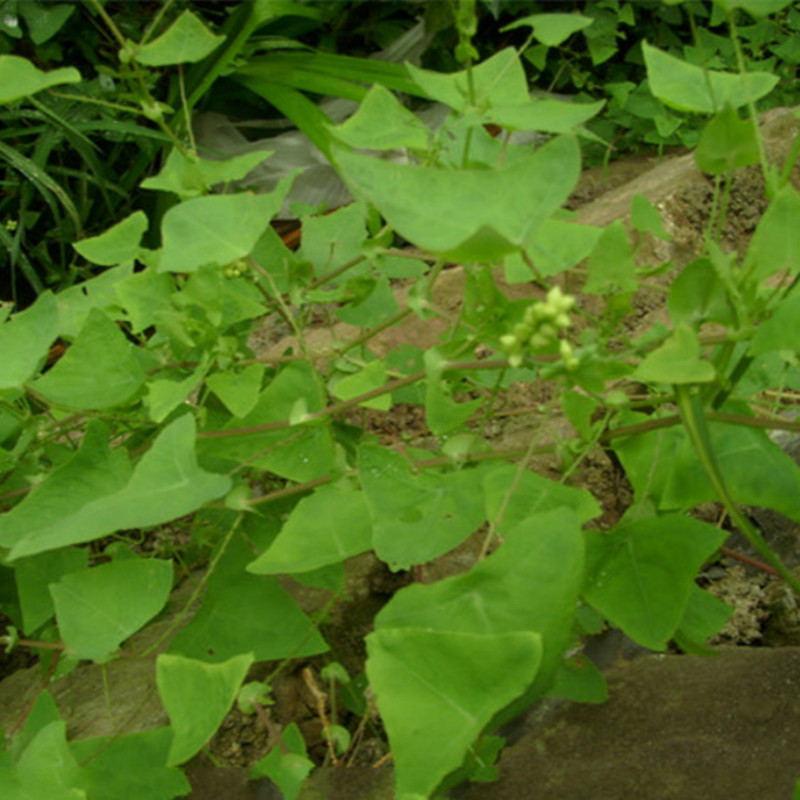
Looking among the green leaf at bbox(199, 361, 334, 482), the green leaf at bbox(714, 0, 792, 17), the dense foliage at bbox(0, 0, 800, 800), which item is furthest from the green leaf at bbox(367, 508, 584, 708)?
the green leaf at bbox(714, 0, 792, 17)

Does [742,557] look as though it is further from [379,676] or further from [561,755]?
[379,676]

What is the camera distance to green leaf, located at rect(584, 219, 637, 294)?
562 mm

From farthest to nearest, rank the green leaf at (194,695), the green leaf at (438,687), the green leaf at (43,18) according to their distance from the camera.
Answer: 1. the green leaf at (43,18)
2. the green leaf at (194,695)
3. the green leaf at (438,687)

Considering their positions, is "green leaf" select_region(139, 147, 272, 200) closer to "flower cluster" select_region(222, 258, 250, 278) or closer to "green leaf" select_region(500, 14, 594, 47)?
"flower cluster" select_region(222, 258, 250, 278)

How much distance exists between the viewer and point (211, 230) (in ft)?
2.19

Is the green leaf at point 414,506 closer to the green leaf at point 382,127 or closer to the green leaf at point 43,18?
the green leaf at point 382,127

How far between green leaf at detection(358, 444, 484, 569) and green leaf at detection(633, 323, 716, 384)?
144mm

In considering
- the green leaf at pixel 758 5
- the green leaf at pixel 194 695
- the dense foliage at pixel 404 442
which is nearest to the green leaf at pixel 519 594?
the dense foliage at pixel 404 442

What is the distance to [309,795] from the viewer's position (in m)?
0.70

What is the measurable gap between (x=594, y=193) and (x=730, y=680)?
4.05ft

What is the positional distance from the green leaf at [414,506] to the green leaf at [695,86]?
261 mm

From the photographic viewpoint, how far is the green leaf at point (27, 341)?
680 mm

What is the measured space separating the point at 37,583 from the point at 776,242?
538 mm

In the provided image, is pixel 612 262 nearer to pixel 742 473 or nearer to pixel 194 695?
pixel 742 473
